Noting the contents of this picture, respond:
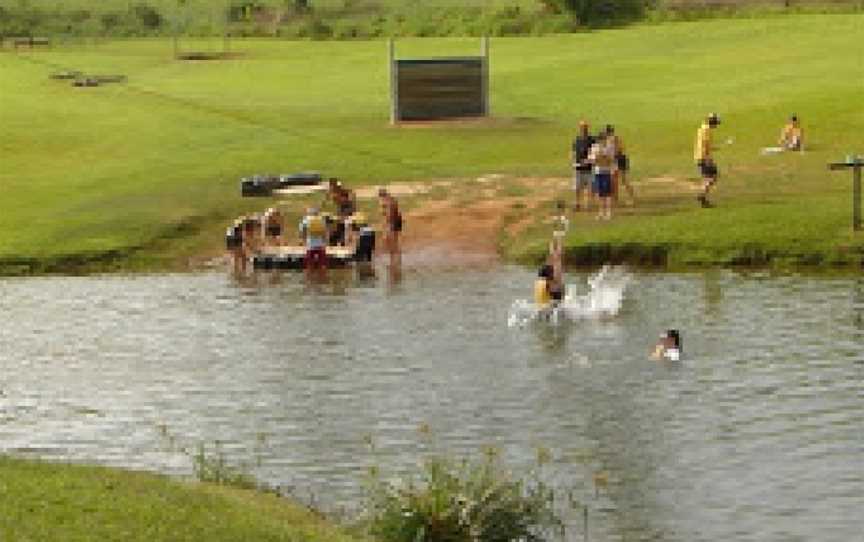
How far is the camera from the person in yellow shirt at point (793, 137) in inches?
2293

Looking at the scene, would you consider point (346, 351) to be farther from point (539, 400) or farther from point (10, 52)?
point (10, 52)

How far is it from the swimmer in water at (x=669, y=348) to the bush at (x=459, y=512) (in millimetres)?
11300

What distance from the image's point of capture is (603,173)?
163 ft

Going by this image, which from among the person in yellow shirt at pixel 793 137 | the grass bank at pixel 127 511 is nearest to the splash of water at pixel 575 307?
the grass bank at pixel 127 511

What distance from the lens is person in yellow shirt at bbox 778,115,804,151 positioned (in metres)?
58.2

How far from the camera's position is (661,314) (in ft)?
128

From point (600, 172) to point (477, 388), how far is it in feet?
57.1

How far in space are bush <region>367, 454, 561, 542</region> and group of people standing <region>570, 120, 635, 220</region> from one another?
2676cm

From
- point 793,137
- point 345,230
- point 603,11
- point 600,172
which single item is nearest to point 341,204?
point 345,230

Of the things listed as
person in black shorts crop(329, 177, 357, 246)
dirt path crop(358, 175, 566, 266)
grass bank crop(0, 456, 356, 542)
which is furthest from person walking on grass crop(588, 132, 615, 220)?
grass bank crop(0, 456, 356, 542)

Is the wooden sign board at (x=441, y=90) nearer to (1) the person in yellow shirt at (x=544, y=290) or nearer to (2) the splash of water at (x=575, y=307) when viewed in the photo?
(2) the splash of water at (x=575, y=307)

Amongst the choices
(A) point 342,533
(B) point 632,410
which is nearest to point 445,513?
(A) point 342,533

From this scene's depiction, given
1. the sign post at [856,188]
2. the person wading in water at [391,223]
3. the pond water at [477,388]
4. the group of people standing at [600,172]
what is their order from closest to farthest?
the pond water at [477,388]
the sign post at [856,188]
the person wading in water at [391,223]
the group of people standing at [600,172]

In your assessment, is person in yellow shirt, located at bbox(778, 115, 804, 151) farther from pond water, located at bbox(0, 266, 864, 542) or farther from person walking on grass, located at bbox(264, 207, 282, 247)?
person walking on grass, located at bbox(264, 207, 282, 247)
